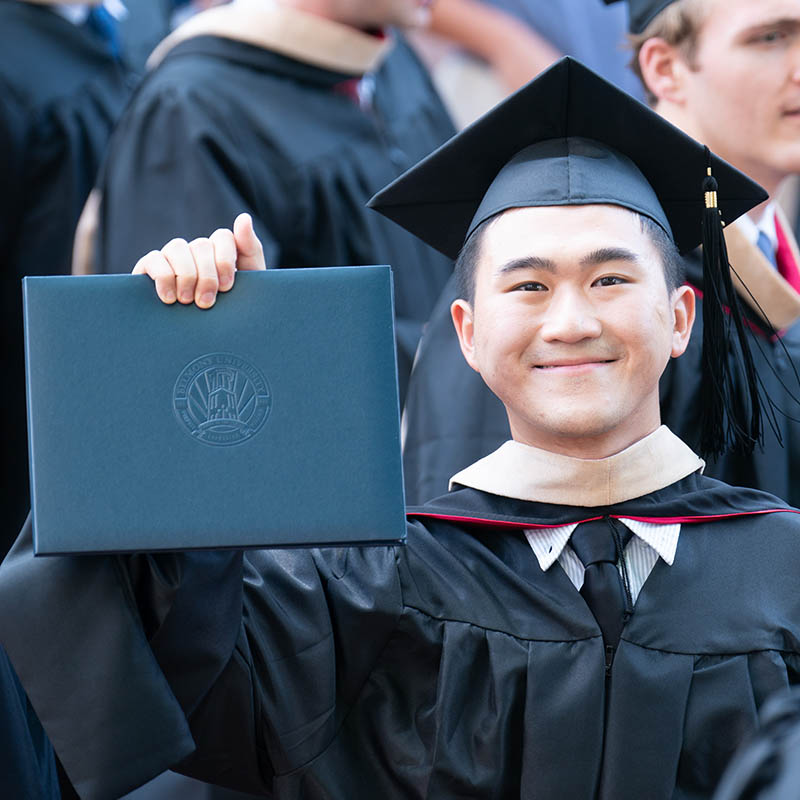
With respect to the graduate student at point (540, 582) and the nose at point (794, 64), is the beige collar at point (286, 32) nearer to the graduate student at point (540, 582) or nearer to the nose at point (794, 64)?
the nose at point (794, 64)

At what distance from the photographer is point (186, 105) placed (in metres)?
4.23

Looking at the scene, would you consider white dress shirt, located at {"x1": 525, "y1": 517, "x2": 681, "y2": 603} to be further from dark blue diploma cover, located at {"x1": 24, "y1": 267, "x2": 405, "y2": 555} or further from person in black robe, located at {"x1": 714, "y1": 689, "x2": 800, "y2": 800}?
person in black robe, located at {"x1": 714, "y1": 689, "x2": 800, "y2": 800}

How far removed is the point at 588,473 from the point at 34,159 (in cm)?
282

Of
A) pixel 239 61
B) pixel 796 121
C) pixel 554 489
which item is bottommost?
pixel 554 489

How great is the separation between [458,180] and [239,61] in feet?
6.31

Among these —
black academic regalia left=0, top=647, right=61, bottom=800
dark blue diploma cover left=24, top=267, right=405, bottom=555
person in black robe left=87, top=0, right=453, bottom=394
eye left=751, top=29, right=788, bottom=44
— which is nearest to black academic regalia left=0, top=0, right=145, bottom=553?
person in black robe left=87, top=0, right=453, bottom=394

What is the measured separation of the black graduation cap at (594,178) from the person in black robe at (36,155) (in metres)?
2.26

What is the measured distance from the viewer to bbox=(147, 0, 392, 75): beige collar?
14.8 feet

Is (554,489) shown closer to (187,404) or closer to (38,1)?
(187,404)

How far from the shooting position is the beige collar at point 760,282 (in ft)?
10.9

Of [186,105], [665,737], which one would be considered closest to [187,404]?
[665,737]

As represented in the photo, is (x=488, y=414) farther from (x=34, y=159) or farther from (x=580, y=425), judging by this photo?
(x=34, y=159)

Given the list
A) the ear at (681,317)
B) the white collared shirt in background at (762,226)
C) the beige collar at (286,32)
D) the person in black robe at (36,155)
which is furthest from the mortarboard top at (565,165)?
the person in black robe at (36,155)

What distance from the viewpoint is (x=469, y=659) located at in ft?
8.19
